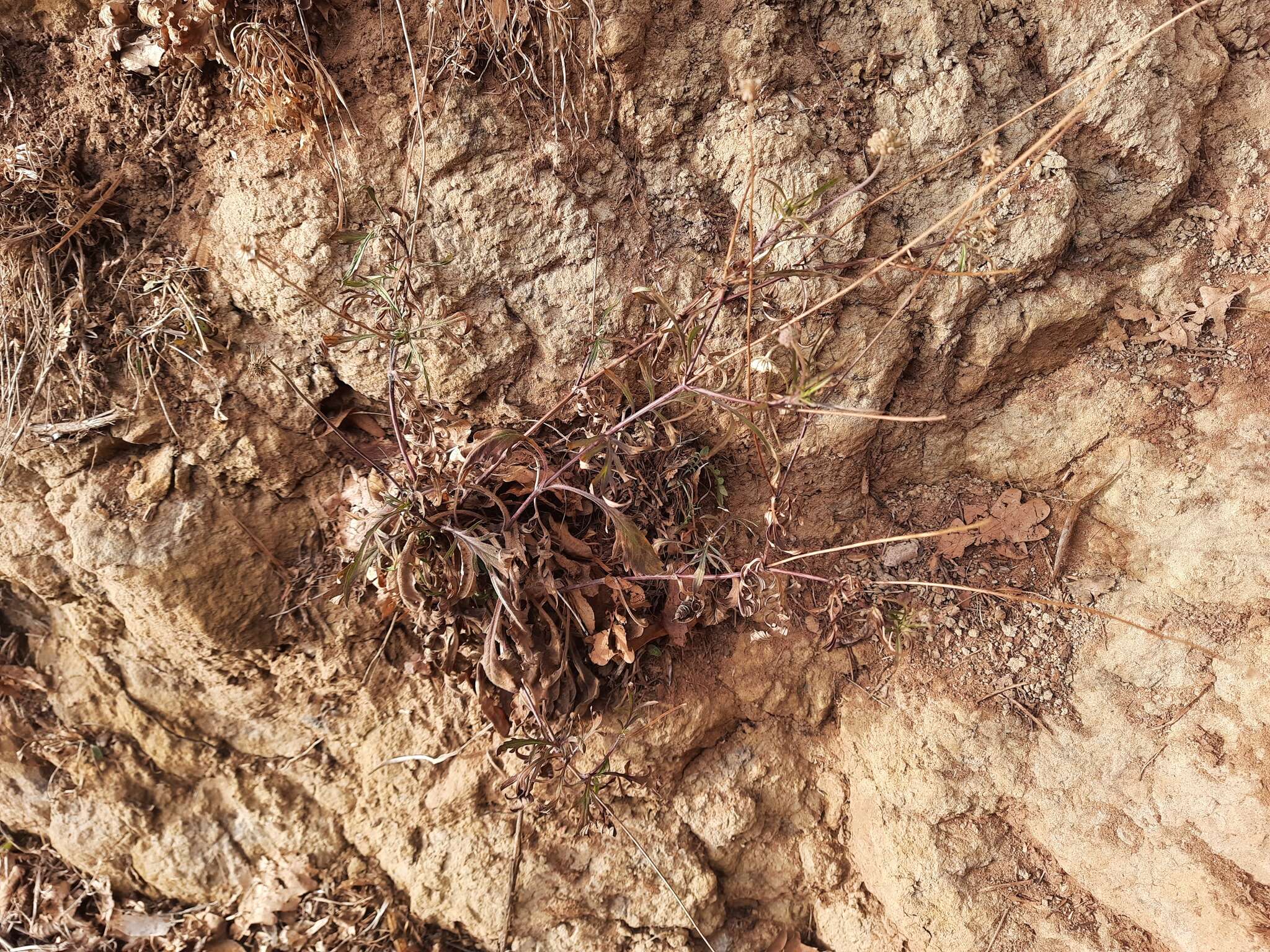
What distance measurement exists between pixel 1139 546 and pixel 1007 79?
4.97 feet

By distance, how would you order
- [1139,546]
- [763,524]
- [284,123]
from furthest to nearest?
1. [763,524]
2. [1139,546]
3. [284,123]

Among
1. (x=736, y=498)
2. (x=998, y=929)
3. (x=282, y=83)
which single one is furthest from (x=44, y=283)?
(x=998, y=929)

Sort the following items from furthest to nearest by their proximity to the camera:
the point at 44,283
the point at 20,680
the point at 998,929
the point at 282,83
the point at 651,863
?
the point at 20,680
the point at 651,863
the point at 998,929
the point at 44,283
the point at 282,83

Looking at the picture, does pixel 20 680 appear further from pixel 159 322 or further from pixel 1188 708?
pixel 1188 708

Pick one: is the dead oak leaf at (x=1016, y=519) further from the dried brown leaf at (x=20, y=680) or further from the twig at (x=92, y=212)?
the dried brown leaf at (x=20, y=680)

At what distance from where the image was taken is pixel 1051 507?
2539 millimetres

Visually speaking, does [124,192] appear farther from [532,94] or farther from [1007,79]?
[1007,79]

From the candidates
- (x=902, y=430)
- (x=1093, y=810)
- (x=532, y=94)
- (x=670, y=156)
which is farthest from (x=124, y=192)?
(x=1093, y=810)

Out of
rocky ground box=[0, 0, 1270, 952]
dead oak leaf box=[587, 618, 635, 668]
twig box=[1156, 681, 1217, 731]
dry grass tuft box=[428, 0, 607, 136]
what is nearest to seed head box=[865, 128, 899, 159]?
rocky ground box=[0, 0, 1270, 952]

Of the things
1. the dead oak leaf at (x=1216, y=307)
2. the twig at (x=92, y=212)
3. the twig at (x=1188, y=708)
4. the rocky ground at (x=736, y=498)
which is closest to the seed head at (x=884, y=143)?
the rocky ground at (x=736, y=498)

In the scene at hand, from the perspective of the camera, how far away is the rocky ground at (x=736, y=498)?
230 cm

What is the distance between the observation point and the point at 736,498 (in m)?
2.60

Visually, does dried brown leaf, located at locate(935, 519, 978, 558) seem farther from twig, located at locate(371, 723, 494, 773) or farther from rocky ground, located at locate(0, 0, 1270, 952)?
twig, located at locate(371, 723, 494, 773)

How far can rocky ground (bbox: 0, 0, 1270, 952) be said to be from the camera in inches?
90.7
